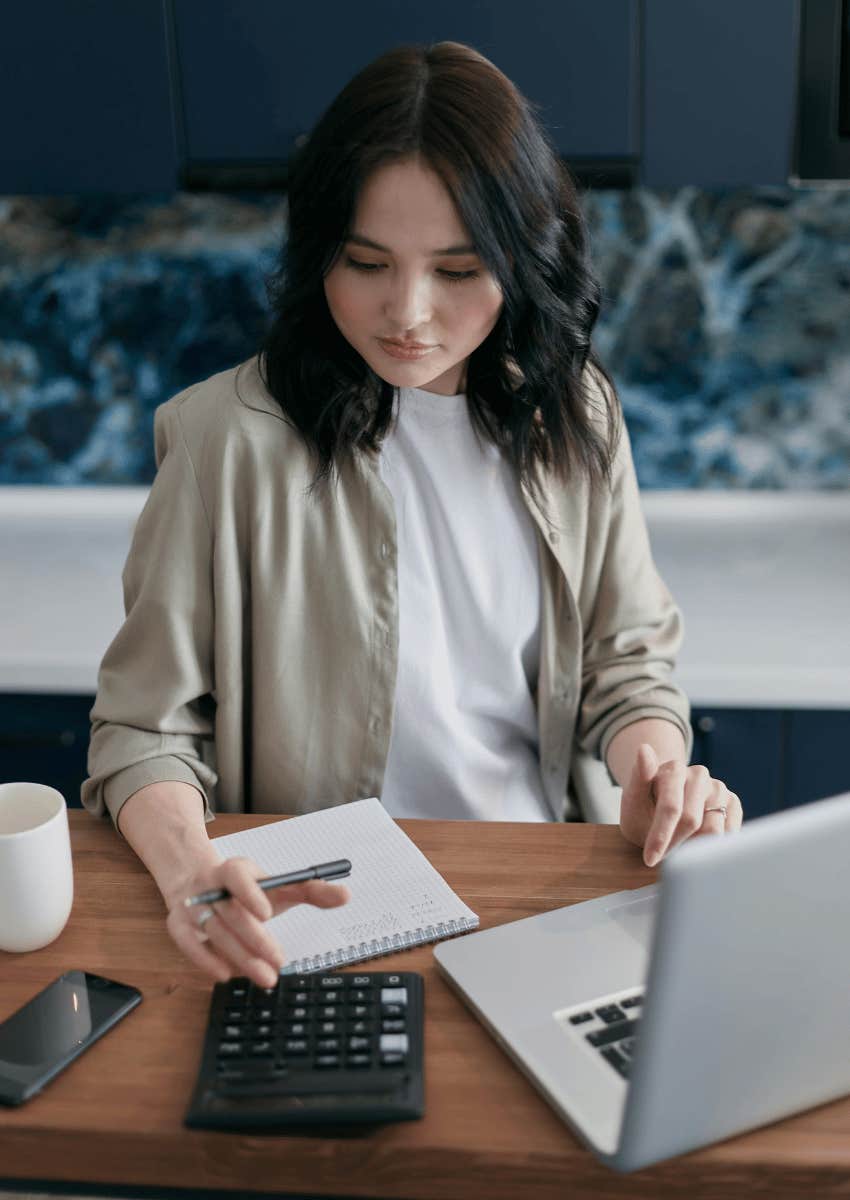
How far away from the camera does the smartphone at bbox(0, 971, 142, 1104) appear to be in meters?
0.91

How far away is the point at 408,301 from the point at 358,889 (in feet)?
1.84

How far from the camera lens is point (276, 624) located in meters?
1.41

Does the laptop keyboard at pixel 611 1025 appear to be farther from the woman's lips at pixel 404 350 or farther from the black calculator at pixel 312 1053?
the woman's lips at pixel 404 350

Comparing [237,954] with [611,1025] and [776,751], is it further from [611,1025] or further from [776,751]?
[776,751]

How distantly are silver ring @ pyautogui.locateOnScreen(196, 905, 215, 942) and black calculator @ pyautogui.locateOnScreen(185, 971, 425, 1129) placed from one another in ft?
0.13

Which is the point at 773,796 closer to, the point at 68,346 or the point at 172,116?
the point at 172,116

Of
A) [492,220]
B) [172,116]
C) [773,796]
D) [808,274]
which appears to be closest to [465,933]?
[492,220]

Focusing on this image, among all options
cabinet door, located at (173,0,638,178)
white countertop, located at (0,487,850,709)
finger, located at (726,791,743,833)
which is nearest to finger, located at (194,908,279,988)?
finger, located at (726,791,743,833)

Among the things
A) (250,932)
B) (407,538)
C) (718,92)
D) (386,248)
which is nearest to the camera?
(250,932)

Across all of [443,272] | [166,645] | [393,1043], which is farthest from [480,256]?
[393,1043]

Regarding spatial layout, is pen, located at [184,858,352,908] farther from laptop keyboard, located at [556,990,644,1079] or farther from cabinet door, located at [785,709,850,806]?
cabinet door, located at [785,709,850,806]

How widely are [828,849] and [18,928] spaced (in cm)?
66

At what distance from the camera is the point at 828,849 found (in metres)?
0.72

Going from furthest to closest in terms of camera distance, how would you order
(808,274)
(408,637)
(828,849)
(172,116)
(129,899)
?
(808,274) → (172,116) → (408,637) → (129,899) → (828,849)
